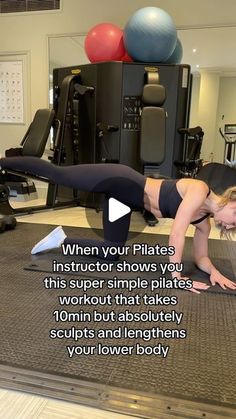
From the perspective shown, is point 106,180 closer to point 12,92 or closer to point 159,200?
point 159,200

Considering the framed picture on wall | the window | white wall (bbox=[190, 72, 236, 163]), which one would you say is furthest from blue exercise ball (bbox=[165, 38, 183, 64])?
the framed picture on wall

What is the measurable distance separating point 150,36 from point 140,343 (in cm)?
318

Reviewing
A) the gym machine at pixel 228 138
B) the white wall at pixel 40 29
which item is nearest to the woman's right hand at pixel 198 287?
the gym machine at pixel 228 138

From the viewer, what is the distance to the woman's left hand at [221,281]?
2.07 meters

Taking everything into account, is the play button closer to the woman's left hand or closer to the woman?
the woman

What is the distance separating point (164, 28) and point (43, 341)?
333cm

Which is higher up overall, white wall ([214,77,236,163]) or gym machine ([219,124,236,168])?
white wall ([214,77,236,163])

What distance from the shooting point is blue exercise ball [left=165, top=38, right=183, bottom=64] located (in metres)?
4.09

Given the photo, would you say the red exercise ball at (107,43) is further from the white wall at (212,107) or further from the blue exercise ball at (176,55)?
the white wall at (212,107)

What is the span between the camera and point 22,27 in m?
4.95

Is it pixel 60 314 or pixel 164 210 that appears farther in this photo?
pixel 164 210

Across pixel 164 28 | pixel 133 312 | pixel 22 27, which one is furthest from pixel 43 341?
Answer: pixel 22 27

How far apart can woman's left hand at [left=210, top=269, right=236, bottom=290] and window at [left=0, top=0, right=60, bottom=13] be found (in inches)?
168

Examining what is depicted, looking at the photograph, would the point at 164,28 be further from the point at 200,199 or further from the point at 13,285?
the point at 13,285
